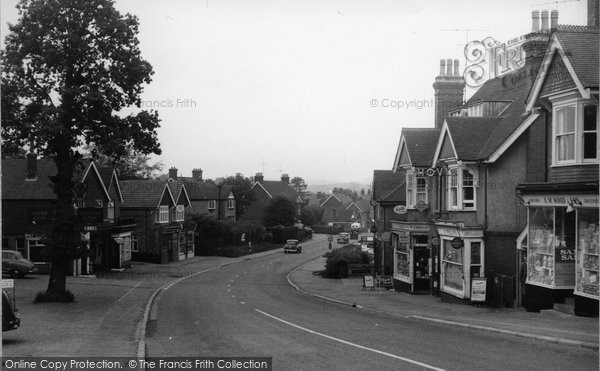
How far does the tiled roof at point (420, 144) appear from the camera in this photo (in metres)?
33.6


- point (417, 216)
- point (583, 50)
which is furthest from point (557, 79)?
point (417, 216)

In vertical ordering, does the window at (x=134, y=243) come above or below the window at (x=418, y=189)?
below

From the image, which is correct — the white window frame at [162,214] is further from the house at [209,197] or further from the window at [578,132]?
the window at [578,132]

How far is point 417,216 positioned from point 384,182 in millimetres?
11252

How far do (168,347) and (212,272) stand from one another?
3785 cm

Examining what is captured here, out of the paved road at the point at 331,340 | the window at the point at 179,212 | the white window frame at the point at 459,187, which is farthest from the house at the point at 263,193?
the paved road at the point at 331,340

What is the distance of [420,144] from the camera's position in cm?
3447

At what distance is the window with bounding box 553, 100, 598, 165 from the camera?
1886 centimetres

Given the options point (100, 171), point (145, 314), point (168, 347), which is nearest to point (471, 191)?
point (145, 314)

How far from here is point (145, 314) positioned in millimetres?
24594

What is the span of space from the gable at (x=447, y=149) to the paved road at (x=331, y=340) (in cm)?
825

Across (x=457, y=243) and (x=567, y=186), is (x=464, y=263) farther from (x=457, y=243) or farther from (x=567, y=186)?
(x=567, y=186)

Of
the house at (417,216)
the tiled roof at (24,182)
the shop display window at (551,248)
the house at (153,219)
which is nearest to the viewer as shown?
the shop display window at (551,248)

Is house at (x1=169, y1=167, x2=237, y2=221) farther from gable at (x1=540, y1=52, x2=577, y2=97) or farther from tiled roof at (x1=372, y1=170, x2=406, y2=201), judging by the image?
gable at (x1=540, y1=52, x2=577, y2=97)
